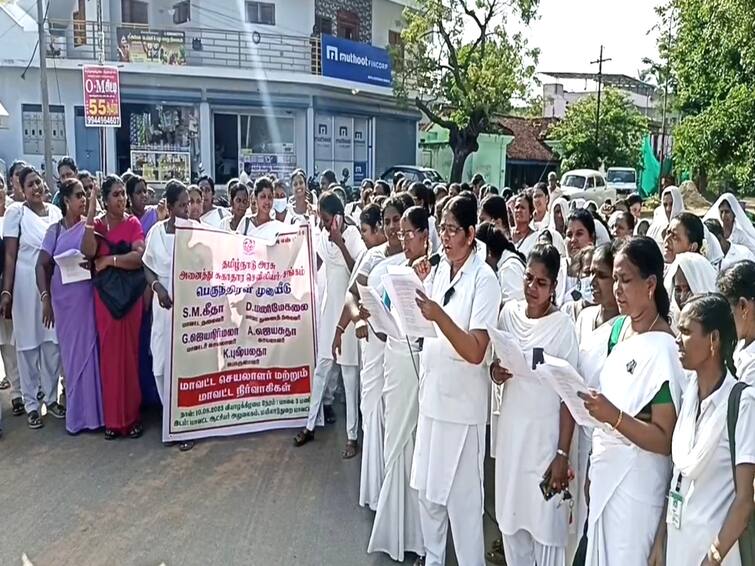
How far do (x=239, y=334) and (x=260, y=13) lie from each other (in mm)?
18954

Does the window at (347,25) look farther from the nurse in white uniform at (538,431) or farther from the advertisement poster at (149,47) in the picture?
A: the nurse in white uniform at (538,431)

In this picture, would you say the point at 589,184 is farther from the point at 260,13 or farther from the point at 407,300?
the point at 407,300

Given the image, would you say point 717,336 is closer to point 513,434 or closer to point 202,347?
point 513,434

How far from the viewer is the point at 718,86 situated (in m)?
10.3

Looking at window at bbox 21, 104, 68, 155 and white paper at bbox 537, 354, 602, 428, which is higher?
window at bbox 21, 104, 68, 155

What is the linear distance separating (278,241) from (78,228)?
1428mm

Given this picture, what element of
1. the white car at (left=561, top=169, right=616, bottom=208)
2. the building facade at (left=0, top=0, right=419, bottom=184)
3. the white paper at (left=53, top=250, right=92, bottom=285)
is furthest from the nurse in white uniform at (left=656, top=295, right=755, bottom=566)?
the white car at (left=561, top=169, right=616, bottom=208)

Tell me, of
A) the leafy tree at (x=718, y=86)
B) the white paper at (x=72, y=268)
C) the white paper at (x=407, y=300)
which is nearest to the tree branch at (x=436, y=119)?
the leafy tree at (x=718, y=86)

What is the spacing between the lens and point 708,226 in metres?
5.59

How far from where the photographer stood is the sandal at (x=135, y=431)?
516 cm

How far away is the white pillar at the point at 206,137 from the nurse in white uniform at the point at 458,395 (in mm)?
17818

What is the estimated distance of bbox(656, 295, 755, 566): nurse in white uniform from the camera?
80.7 inches

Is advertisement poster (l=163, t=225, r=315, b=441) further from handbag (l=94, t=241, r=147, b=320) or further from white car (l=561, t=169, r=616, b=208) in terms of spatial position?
white car (l=561, t=169, r=616, b=208)

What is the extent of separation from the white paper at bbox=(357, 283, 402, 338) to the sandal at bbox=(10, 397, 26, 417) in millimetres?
3686
